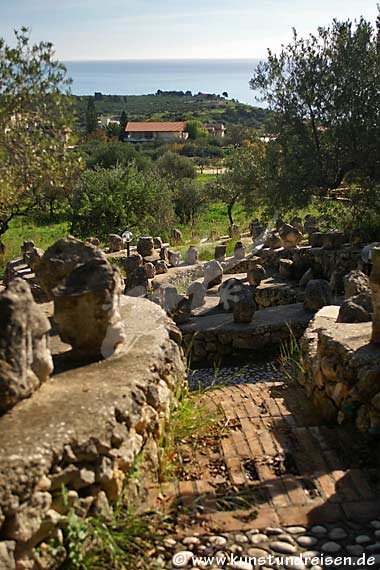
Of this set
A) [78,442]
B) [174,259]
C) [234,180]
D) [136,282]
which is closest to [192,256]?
[174,259]

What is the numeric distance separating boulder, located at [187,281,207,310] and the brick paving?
6.74 m

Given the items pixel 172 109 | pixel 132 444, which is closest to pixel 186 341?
pixel 132 444

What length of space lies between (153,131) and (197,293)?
2704 inches

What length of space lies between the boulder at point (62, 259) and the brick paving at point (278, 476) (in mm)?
2136

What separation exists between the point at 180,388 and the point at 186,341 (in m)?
5.64

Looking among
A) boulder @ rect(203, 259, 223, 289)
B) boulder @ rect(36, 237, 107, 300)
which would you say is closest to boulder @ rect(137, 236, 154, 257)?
boulder @ rect(203, 259, 223, 289)

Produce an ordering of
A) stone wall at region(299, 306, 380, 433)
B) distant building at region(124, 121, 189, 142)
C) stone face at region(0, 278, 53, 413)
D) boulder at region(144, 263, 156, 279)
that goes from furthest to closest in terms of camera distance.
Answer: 1. distant building at region(124, 121, 189, 142)
2. boulder at region(144, 263, 156, 279)
3. stone wall at region(299, 306, 380, 433)
4. stone face at region(0, 278, 53, 413)

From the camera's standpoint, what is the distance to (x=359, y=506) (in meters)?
4.67

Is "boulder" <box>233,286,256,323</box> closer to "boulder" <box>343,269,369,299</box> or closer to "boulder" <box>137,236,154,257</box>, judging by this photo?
"boulder" <box>343,269,369,299</box>

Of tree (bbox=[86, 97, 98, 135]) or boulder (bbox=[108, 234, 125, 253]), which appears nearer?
boulder (bbox=[108, 234, 125, 253])

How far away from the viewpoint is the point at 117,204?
2478 cm

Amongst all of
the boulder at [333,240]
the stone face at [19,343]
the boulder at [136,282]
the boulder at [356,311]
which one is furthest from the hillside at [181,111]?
the stone face at [19,343]

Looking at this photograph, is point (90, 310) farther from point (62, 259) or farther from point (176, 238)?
point (176, 238)

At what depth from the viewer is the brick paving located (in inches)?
179
